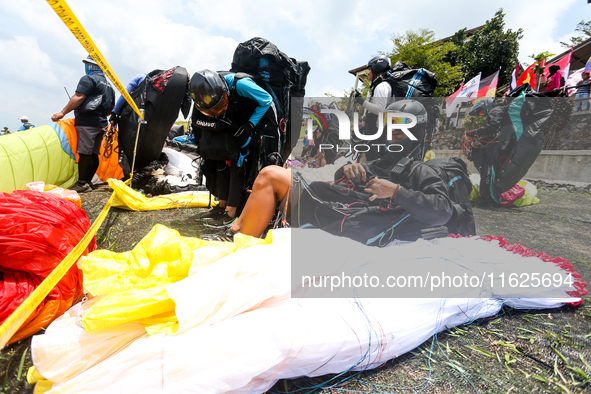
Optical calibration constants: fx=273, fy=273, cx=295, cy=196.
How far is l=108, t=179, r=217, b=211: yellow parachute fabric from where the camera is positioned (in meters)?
2.90

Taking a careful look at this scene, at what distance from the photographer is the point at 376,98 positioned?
2682mm

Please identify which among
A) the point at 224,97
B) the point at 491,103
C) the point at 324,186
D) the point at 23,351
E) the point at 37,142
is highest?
the point at 224,97

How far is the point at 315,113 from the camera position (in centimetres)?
218

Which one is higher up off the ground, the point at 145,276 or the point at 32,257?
the point at 32,257

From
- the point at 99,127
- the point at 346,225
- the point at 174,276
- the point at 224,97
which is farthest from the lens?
the point at 99,127

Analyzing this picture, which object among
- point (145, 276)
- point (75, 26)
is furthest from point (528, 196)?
point (75, 26)

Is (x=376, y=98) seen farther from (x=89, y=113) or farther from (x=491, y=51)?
(x=491, y=51)

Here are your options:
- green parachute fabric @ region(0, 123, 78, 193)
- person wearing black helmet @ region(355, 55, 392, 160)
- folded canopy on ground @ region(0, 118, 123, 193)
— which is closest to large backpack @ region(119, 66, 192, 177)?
folded canopy on ground @ region(0, 118, 123, 193)

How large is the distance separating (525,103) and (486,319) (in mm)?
1294

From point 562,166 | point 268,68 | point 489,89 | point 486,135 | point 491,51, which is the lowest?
point 562,166

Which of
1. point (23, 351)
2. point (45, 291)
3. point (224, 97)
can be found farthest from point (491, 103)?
point (23, 351)

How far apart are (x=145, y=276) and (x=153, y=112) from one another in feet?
9.94

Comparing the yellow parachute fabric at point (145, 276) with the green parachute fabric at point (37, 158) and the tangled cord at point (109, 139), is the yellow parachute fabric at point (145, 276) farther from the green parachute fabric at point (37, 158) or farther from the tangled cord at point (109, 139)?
the tangled cord at point (109, 139)

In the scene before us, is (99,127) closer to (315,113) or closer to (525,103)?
(315,113)
